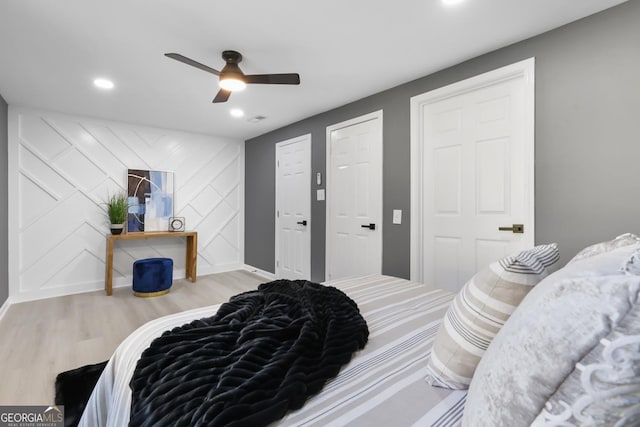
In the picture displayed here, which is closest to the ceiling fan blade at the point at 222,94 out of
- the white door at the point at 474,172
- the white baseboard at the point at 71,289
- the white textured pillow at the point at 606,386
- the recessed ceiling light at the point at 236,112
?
the recessed ceiling light at the point at 236,112

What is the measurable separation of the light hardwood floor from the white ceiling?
232 cm

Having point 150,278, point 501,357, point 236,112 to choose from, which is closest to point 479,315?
point 501,357

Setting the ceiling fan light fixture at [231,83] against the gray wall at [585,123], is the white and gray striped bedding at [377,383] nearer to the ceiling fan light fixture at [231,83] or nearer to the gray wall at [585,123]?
the gray wall at [585,123]

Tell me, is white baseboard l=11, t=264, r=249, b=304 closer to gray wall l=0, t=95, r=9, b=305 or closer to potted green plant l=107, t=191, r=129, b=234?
gray wall l=0, t=95, r=9, b=305

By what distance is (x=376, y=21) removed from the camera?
1.92 m

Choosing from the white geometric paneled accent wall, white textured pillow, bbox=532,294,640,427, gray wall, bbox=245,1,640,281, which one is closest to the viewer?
white textured pillow, bbox=532,294,640,427

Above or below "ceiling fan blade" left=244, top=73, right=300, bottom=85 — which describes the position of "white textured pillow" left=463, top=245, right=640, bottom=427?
below

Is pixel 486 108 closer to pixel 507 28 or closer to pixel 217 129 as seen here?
pixel 507 28

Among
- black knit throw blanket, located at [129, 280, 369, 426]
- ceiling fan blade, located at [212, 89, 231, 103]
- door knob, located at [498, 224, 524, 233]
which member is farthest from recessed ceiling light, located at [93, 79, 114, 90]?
door knob, located at [498, 224, 524, 233]

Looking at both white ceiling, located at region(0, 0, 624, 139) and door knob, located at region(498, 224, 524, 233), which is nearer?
white ceiling, located at region(0, 0, 624, 139)

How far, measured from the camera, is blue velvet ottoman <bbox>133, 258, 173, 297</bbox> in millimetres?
3697

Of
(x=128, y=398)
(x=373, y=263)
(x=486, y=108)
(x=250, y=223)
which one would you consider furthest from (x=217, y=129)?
(x=128, y=398)

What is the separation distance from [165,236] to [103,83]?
87.4 inches

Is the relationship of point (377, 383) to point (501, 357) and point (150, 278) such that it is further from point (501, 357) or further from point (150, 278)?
point (150, 278)
